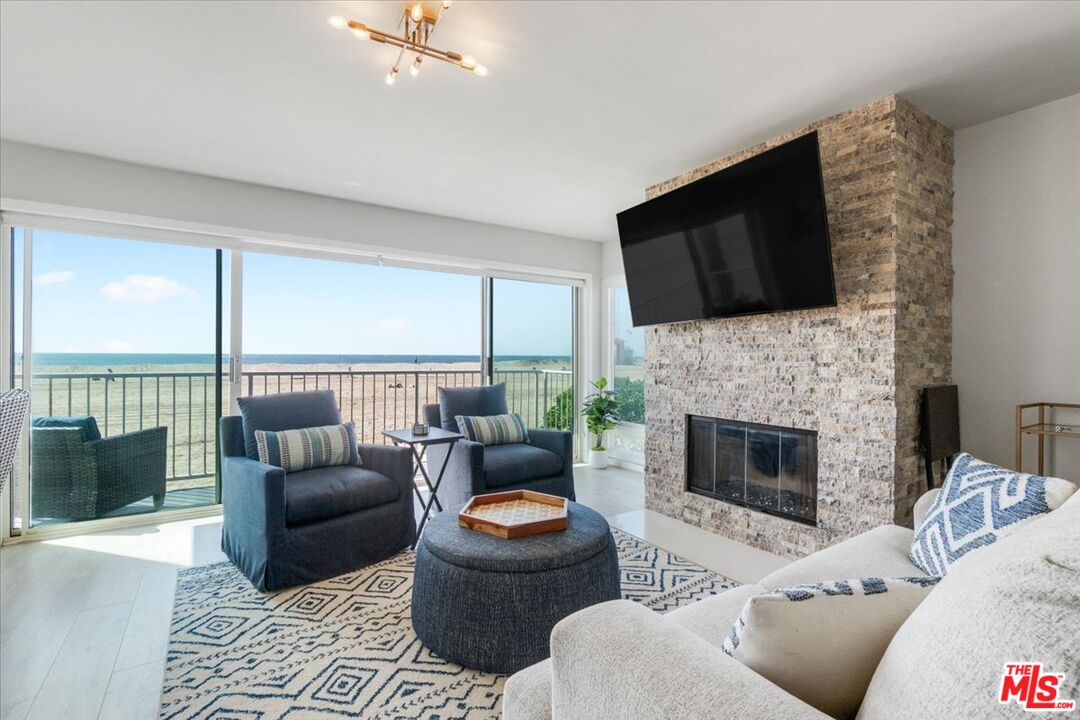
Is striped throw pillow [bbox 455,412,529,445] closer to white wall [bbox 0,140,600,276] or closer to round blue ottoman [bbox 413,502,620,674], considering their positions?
white wall [bbox 0,140,600,276]

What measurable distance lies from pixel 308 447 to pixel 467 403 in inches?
49.6

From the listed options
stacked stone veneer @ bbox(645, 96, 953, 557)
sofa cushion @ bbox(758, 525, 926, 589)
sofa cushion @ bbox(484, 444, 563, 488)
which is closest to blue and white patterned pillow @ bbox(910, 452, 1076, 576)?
sofa cushion @ bbox(758, 525, 926, 589)

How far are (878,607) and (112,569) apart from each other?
3.40 meters

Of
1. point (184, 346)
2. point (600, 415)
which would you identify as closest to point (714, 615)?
point (600, 415)

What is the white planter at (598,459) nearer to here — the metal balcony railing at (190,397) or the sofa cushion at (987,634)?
the metal balcony railing at (190,397)

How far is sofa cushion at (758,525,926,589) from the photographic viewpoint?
4.91 ft

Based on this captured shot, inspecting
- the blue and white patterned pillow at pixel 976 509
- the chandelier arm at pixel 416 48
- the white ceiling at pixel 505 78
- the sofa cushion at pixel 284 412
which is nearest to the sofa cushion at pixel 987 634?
the blue and white patterned pillow at pixel 976 509

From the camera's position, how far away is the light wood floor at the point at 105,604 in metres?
1.67

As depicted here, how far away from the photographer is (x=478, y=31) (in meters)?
1.98

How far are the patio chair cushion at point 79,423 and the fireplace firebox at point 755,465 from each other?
3.90m

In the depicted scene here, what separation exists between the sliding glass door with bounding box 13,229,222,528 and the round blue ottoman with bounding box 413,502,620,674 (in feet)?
9.00

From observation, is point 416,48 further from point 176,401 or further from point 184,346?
point 176,401

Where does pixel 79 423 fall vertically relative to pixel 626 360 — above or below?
below

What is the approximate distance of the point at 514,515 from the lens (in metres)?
2.08
